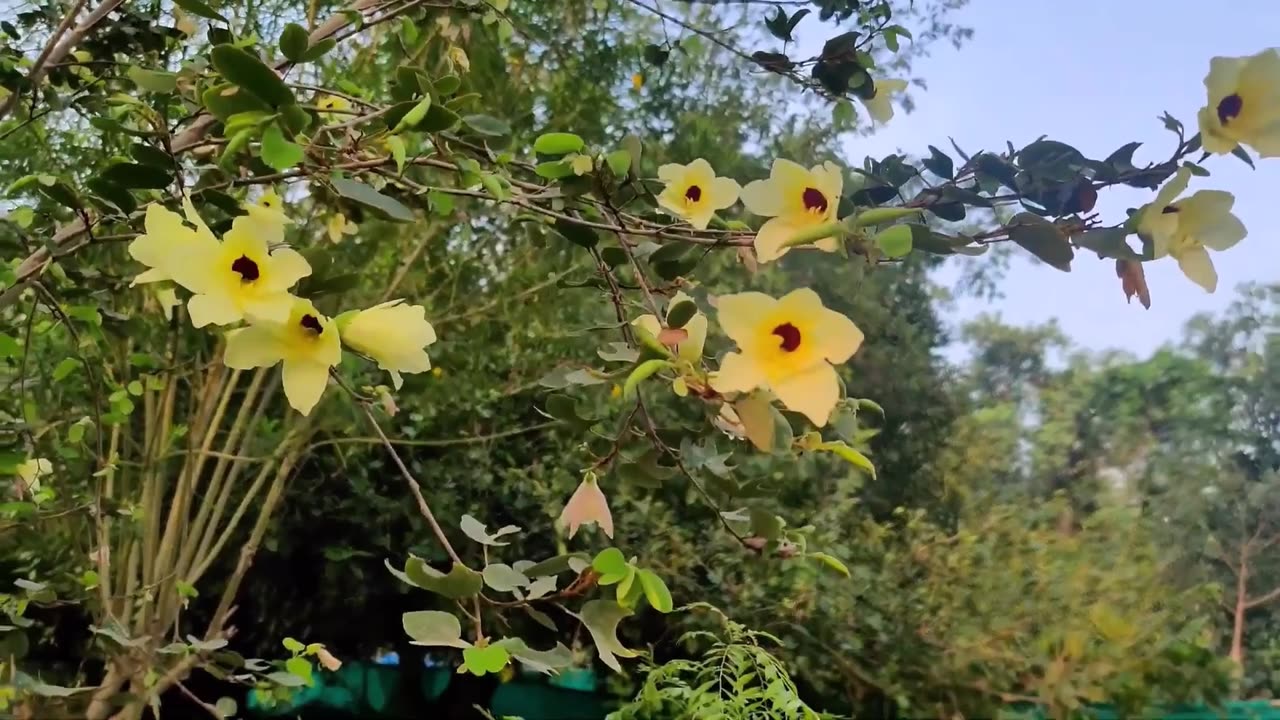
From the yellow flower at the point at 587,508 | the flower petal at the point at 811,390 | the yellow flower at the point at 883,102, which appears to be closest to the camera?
the flower petal at the point at 811,390

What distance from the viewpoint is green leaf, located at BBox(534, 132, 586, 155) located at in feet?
1.40

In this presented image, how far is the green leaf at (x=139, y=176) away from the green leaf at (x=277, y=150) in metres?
0.10

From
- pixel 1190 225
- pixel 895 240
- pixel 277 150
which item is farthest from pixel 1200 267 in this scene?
pixel 277 150

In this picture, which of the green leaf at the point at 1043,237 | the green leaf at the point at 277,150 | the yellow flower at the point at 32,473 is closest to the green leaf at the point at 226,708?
the yellow flower at the point at 32,473

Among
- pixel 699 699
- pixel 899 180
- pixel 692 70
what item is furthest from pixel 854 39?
pixel 692 70

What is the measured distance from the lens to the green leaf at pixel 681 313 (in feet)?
1.14

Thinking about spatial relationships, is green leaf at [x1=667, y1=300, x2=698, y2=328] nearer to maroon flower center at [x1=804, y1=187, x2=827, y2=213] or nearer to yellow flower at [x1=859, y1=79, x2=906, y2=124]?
maroon flower center at [x1=804, y1=187, x2=827, y2=213]

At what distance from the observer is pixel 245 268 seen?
31cm

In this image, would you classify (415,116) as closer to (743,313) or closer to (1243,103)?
(743,313)

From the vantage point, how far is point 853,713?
1.49 m

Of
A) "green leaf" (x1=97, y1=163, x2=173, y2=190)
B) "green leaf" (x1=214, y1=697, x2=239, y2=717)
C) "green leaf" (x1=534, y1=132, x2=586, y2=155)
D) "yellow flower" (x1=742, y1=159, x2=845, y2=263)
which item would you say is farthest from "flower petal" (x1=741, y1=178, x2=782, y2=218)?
"green leaf" (x1=214, y1=697, x2=239, y2=717)

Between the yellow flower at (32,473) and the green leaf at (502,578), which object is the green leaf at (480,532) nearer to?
the green leaf at (502,578)

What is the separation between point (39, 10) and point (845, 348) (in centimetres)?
69

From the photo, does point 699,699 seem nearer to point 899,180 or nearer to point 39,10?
point 899,180
